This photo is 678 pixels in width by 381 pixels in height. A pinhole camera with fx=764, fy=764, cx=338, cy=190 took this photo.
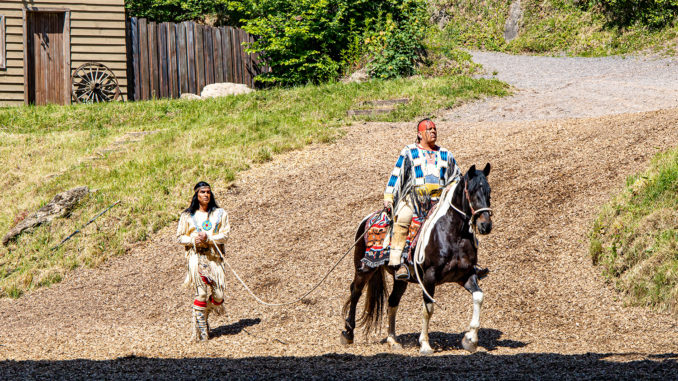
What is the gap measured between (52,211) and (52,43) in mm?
9261

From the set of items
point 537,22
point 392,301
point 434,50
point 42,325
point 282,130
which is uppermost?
Result: point 537,22

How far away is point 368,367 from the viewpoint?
6871 millimetres

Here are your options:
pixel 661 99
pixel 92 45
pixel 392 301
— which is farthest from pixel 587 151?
pixel 92 45

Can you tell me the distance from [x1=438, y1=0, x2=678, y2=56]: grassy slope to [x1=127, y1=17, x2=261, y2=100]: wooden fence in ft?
38.3

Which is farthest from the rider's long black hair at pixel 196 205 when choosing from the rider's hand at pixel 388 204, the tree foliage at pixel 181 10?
the tree foliage at pixel 181 10

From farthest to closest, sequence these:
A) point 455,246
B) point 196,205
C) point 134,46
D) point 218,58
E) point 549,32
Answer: point 549,32
point 218,58
point 134,46
point 196,205
point 455,246

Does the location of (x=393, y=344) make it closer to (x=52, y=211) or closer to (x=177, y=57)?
(x=52, y=211)

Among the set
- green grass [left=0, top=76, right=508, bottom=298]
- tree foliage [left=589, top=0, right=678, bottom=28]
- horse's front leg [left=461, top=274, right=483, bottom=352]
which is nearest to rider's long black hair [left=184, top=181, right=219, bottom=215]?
horse's front leg [left=461, top=274, right=483, bottom=352]

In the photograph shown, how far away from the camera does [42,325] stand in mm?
10969

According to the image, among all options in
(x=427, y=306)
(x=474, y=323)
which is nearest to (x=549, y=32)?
(x=427, y=306)

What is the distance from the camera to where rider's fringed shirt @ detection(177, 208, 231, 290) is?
937 cm

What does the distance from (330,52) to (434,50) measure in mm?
3268

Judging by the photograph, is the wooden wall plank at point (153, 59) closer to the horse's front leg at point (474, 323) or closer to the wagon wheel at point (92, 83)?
the wagon wheel at point (92, 83)

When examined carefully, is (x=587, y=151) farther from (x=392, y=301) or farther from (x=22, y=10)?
(x=22, y=10)
